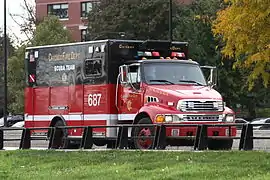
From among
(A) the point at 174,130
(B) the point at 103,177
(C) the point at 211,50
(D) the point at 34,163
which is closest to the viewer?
(B) the point at 103,177

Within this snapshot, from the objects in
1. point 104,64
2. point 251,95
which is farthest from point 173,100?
point 251,95

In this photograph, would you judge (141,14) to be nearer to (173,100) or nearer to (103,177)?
(173,100)

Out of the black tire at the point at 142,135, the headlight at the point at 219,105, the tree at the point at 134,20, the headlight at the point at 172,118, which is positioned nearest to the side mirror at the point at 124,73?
the black tire at the point at 142,135

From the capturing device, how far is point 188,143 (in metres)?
18.1

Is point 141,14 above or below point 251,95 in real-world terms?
above

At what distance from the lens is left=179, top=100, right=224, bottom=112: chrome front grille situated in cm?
1822

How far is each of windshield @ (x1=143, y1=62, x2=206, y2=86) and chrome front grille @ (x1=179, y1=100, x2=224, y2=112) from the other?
121 centimetres

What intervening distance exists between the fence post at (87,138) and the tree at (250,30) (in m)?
5.68

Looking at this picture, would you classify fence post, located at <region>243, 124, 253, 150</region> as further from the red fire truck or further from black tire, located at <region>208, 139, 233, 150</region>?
black tire, located at <region>208, 139, 233, 150</region>

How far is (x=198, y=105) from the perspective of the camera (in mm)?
18344

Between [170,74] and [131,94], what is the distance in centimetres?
127

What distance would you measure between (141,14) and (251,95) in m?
14.0

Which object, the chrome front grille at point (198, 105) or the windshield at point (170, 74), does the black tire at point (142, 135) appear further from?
the windshield at point (170, 74)

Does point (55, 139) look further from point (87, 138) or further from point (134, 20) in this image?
point (134, 20)
